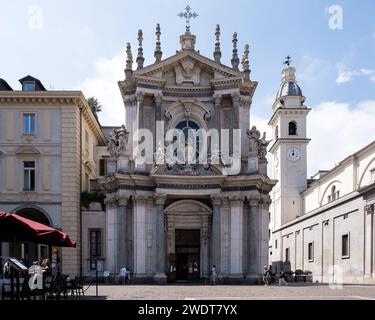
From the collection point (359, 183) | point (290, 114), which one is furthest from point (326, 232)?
point (290, 114)

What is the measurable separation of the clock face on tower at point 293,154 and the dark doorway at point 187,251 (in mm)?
34565

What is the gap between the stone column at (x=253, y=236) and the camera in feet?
135

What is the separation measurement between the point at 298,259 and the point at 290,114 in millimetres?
21097

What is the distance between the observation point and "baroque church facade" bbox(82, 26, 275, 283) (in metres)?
40.9

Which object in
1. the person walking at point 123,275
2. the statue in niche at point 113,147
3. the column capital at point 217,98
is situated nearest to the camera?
the person walking at point 123,275

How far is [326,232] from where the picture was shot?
→ 168 ft

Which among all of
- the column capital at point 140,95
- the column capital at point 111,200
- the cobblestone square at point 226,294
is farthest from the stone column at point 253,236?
the column capital at point 140,95

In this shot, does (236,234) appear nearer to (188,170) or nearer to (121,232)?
(188,170)

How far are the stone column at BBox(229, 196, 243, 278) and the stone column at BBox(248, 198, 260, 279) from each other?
79 centimetres

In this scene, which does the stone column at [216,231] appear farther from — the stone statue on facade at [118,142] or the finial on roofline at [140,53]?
the finial on roofline at [140,53]

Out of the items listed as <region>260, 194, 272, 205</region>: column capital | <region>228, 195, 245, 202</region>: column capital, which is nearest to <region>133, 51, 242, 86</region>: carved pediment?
<region>228, 195, 245, 202</region>: column capital

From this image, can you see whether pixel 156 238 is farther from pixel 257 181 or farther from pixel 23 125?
pixel 23 125

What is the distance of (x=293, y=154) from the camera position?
74438mm

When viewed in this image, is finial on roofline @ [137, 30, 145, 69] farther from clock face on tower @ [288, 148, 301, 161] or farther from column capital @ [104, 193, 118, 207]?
clock face on tower @ [288, 148, 301, 161]
